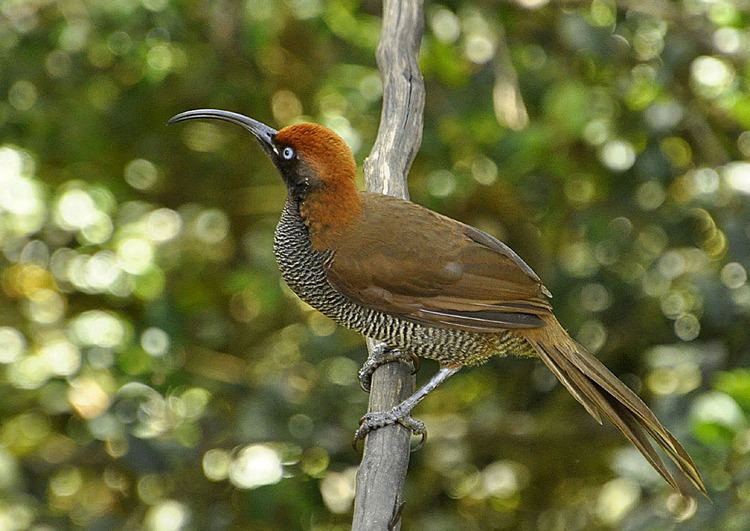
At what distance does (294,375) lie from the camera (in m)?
4.72

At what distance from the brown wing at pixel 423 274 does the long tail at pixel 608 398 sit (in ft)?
0.30

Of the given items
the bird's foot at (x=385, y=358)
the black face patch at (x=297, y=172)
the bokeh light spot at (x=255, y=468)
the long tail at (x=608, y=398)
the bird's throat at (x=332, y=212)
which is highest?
the black face patch at (x=297, y=172)

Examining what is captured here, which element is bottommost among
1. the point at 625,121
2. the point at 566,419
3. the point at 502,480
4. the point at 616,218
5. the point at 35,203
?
the point at 502,480

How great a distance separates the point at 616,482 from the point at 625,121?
1459 millimetres

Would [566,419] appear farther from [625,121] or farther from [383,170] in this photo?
[383,170]

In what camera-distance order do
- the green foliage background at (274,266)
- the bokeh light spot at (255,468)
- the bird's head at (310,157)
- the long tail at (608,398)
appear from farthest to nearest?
the green foliage background at (274,266), the bokeh light spot at (255,468), the bird's head at (310,157), the long tail at (608,398)

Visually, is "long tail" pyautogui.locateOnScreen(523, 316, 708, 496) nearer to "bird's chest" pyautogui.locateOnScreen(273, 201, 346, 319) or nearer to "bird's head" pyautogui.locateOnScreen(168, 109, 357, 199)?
"bird's chest" pyautogui.locateOnScreen(273, 201, 346, 319)

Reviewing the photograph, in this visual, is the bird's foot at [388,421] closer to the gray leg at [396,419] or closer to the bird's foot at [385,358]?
the gray leg at [396,419]

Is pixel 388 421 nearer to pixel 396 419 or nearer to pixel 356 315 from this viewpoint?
pixel 396 419

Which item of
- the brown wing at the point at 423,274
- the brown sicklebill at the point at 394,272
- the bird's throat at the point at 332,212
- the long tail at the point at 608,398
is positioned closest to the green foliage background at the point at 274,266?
the long tail at the point at 608,398

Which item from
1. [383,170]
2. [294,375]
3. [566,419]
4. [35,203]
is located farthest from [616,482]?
[35,203]

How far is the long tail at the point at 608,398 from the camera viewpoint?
3333 mm

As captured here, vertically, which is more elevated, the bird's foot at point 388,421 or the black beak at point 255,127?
the black beak at point 255,127

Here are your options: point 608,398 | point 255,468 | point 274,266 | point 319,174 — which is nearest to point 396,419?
point 608,398
